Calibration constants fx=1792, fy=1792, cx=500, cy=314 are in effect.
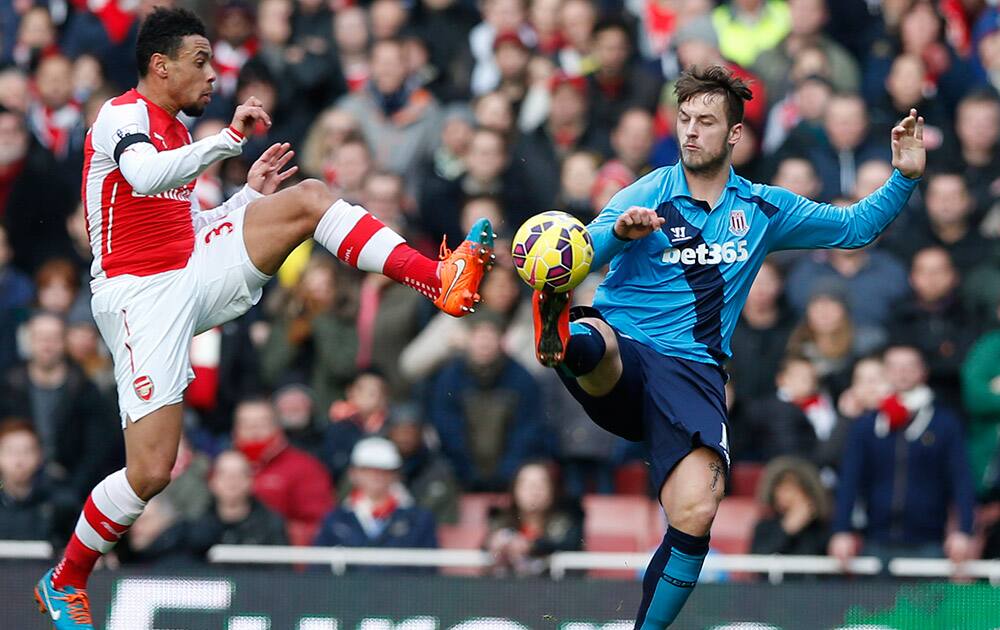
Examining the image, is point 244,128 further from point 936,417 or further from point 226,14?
point 226,14

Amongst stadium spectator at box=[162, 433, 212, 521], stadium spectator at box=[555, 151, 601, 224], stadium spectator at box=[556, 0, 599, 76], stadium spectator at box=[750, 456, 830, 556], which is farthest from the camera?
stadium spectator at box=[556, 0, 599, 76]

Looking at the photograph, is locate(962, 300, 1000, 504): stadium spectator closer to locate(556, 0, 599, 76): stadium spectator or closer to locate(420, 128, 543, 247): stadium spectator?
locate(420, 128, 543, 247): stadium spectator

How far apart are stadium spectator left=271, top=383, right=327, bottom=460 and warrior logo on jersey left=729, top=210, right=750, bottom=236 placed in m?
4.35

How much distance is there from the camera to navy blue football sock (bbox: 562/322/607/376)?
807cm

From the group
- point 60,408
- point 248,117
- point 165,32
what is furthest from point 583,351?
point 60,408

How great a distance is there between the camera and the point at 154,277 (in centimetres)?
848

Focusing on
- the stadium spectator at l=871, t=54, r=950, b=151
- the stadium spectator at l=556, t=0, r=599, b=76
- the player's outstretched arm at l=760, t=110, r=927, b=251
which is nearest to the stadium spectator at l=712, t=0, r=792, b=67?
the stadium spectator at l=556, t=0, r=599, b=76

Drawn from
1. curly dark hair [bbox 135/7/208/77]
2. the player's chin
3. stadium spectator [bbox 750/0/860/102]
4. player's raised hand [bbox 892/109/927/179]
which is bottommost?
player's raised hand [bbox 892/109/927/179]

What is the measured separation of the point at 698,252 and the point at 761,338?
363 cm

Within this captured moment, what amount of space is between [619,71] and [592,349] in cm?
589

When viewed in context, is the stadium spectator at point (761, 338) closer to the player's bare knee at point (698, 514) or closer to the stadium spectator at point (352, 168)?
the stadium spectator at point (352, 168)

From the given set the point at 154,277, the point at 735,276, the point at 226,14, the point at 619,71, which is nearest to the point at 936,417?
the point at 735,276

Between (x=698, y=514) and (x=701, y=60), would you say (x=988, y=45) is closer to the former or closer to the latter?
(x=701, y=60)

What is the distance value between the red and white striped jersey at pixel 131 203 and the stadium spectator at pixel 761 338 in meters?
4.47
